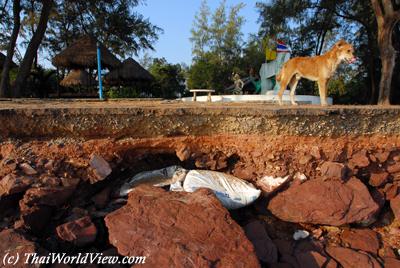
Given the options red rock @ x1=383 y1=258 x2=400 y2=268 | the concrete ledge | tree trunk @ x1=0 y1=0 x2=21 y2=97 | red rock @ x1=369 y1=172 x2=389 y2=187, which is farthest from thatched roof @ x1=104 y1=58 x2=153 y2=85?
red rock @ x1=383 y1=258 x2=400 y2=268

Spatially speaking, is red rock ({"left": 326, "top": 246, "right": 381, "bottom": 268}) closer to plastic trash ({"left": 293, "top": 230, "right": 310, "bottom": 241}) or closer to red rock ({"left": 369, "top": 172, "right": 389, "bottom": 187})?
plastic trash ({"left": 293, "top": 230, "right": 310, "bottom": 241})

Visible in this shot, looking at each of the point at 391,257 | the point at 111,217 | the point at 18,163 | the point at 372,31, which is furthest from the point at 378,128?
the point at 372,31

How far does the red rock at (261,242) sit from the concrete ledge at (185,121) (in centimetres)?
106

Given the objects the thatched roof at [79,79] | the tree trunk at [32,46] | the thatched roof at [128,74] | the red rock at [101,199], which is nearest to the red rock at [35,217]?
the red rock at [101,199]

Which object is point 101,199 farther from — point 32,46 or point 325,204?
point 32,46

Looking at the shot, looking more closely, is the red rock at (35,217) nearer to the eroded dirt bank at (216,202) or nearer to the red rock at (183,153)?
the eroded dirt bank at (216,202)

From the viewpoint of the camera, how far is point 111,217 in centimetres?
286

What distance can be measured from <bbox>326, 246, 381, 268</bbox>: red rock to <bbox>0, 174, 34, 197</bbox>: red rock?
2.92m

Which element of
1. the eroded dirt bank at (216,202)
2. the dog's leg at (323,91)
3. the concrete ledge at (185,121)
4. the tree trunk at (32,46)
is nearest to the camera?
the eroded dirt bank at (216,202)

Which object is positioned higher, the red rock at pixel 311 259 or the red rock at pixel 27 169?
the red rock at pixel 27 169

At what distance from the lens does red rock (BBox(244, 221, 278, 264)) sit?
10.00 ft

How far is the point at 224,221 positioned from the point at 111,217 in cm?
95

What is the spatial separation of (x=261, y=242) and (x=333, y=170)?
3.88 feet

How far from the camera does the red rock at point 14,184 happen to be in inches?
119
